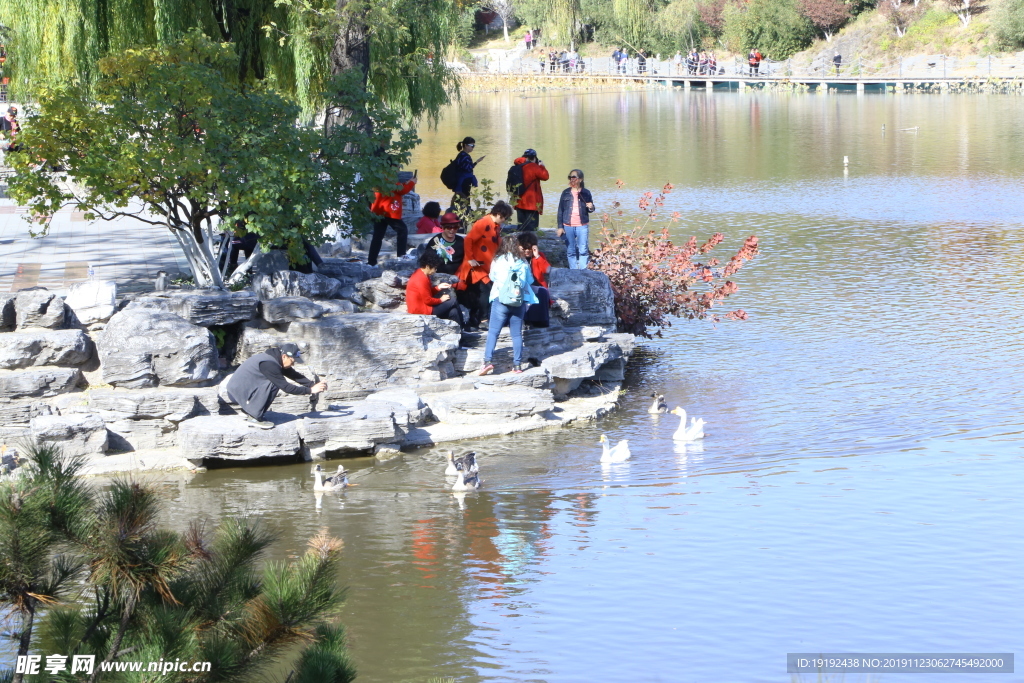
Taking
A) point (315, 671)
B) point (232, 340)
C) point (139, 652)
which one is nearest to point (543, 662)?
point (315, 671)

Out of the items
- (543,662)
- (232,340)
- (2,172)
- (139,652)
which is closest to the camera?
(139,652)

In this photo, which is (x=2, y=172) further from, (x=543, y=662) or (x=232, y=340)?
(x=543, y=662)

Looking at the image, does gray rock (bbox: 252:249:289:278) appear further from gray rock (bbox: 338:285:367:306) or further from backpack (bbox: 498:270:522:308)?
backpack (bbox: 498:270:522:308)

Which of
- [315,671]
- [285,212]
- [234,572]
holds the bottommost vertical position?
[315,671]

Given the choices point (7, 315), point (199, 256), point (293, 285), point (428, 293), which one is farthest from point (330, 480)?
point (199, 256)

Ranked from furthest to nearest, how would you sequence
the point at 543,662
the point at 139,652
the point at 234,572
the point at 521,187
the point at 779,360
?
the point at 521,187
the point at 779,360
the point at 543,662
the point at 234,572
the point at 139,652

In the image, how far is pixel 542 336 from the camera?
13.8m

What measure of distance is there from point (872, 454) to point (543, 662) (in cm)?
514

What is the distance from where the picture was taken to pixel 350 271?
14773 millimetres

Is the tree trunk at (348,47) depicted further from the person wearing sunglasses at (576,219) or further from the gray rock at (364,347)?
the gray rock at (364,347)

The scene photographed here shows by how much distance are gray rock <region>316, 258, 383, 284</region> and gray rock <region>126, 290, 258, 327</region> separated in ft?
6.61

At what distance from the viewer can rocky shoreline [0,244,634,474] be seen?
11398mm

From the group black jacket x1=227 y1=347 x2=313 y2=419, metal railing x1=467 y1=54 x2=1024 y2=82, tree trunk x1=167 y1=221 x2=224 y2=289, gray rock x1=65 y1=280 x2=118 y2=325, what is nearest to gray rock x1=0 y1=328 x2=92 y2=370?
gray rock x1=65 y1=280 x2=118 y2=325

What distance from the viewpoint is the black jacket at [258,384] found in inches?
440
